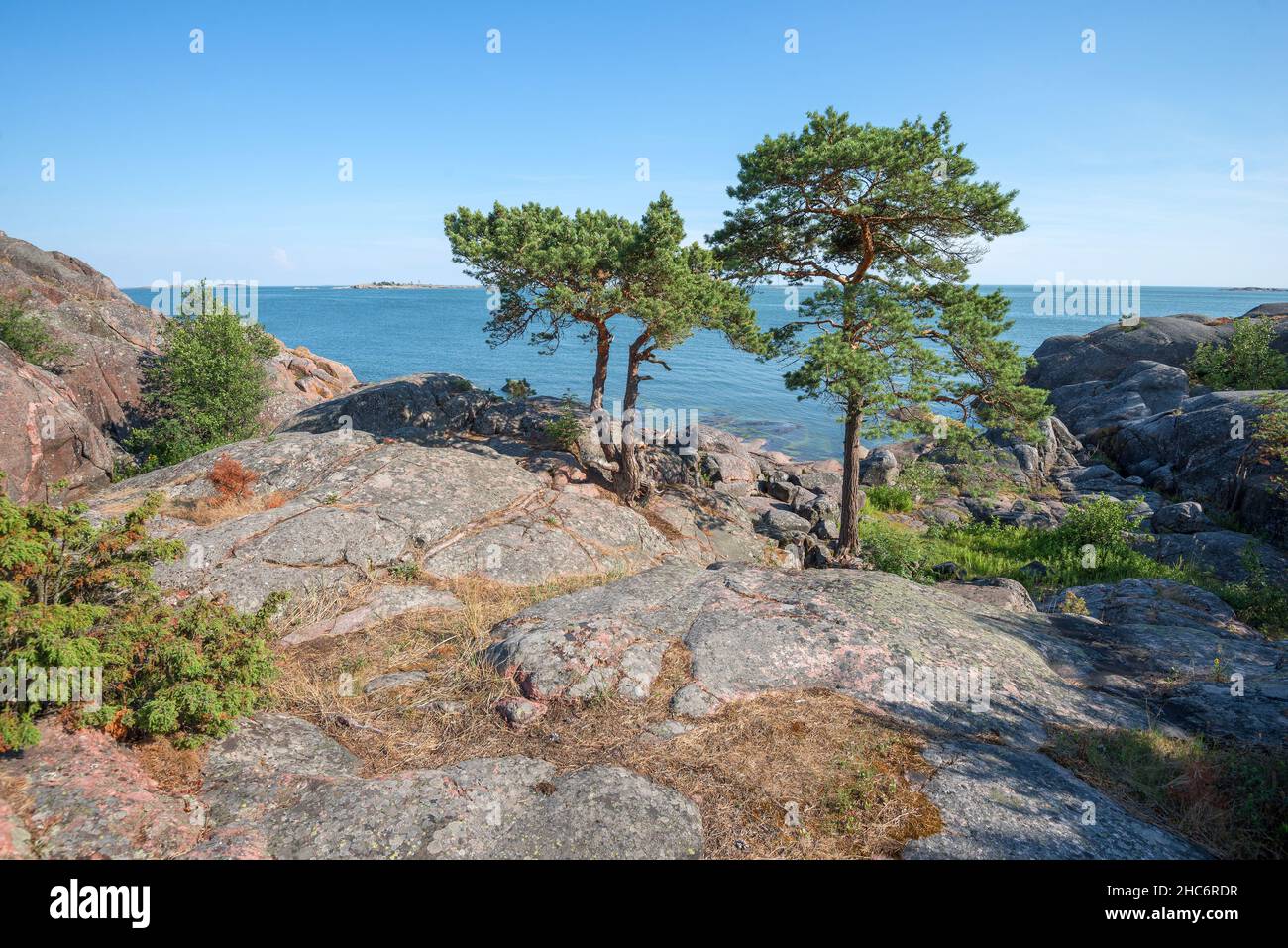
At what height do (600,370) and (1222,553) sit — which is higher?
(600,370)

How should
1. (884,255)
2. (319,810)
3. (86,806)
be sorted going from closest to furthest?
(86,806) < (319,810) < (884,255)

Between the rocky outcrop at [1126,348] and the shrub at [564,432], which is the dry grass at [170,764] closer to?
the shrub at [564,432]

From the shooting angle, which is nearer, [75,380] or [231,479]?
[231,479]

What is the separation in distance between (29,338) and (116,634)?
24.8 metres

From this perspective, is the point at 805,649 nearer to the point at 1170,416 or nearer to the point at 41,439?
the point at 41,439

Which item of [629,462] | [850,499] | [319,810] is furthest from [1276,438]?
[319,810]

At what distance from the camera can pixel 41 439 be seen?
58.4 feet

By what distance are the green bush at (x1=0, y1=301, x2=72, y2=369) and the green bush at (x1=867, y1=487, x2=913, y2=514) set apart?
3459 centimetres

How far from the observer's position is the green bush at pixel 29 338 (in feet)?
70.7

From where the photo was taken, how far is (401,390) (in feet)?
71.8

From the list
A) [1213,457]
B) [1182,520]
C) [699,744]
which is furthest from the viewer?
[1213,457]

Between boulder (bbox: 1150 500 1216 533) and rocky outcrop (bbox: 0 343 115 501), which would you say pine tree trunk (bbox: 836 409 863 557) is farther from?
rocky outcrop (bbox: 0 343 115 501)

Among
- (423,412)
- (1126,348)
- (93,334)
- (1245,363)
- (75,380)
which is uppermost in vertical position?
(1126,348)
